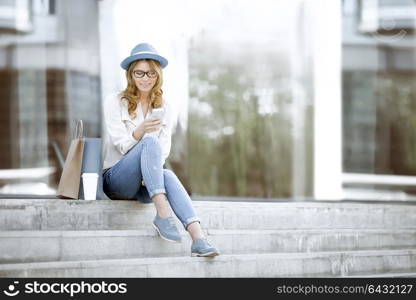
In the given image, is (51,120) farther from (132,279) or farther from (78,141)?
(132,279)

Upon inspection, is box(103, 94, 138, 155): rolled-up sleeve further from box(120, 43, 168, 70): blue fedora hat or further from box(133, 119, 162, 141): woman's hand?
box(120, 43, 168, 70): blue fedora hat

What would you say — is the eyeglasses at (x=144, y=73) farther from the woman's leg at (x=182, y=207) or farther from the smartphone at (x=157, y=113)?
the woman's leg at (x=182, y=207)

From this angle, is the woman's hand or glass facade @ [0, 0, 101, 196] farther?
glass facade @ [0, 0, 101, 196]

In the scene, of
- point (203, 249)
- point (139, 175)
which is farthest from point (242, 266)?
point (139, 175)

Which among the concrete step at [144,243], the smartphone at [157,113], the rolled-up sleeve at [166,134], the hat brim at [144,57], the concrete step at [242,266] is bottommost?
the concrete step at [242,266]

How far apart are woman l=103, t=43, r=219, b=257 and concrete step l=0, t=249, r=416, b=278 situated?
120 millimetres

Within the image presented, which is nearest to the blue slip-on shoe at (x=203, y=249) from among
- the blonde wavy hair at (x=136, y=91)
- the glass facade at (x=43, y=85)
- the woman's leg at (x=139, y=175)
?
the woman's leg at (x=139, y=175)

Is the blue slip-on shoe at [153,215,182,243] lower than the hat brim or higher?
lower

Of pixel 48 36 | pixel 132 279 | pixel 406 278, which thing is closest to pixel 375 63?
pixel 48 36

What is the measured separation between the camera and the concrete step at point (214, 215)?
374cm

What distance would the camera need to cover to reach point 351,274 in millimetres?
3801

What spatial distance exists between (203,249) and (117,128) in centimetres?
88

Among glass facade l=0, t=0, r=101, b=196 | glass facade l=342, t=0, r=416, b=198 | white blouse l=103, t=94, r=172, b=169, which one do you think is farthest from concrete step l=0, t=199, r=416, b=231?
glass facade l=0, t=0, r=101, b=196

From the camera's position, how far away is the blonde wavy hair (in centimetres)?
396
